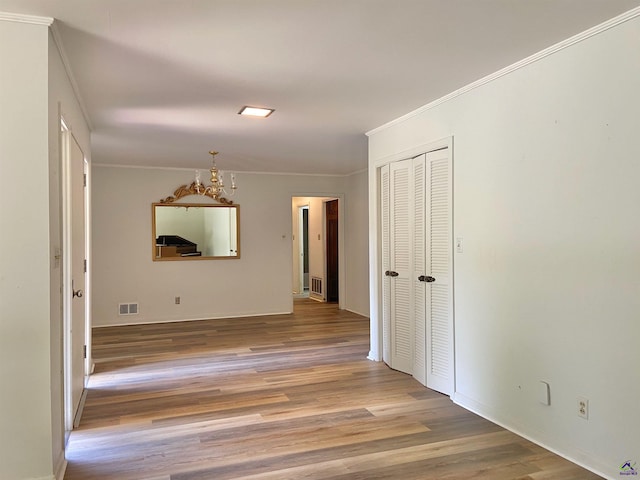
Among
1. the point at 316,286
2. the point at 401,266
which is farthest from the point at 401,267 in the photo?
the point at 316,286

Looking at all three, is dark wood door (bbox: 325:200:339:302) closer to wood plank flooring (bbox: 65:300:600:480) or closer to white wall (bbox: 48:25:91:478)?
wood plank flooring (bbox: 65:300:600:480)

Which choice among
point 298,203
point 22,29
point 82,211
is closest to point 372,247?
point 82,211

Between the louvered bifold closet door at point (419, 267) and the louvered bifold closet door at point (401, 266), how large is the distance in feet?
0.19

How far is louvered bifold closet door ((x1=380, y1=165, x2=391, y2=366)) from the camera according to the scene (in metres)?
4.48

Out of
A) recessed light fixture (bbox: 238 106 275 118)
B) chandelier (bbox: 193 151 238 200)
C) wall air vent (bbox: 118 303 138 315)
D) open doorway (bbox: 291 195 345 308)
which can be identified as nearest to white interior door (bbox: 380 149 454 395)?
recessed light fixture (bbox: 238 106 275 118)

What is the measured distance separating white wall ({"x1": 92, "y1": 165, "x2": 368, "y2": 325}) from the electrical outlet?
4889mm

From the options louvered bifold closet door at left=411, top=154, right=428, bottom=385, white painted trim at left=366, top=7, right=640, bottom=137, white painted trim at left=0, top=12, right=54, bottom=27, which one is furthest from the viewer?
louvered bifold closet door at left=411, top=154, right=428, bottom=385

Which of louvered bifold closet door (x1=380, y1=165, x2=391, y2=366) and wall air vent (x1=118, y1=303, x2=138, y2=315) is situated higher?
louvered bifold closet door (x1=380, y1=165, x2=391, y2=366)

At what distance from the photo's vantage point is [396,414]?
3.29 metres

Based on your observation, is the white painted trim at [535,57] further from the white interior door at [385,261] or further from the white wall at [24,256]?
the white wall at [24,256]

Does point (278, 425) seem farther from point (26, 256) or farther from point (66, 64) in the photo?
point (66, 64)

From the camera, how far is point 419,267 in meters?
4.00

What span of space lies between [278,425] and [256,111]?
2.51 meters

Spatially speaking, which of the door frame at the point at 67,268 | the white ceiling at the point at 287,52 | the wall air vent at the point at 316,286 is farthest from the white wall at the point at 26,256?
the wall air vent at the point at 316,286
